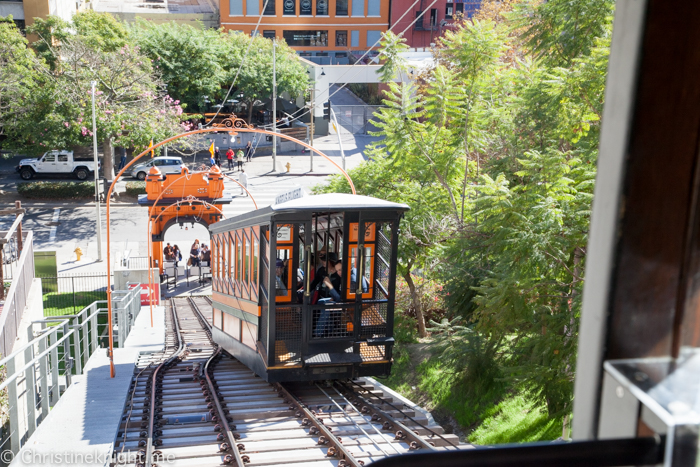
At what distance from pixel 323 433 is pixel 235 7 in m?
63.4

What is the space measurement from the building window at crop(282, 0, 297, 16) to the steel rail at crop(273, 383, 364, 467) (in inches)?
2410

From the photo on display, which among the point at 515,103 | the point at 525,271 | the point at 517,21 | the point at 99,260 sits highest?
the point at 517,21

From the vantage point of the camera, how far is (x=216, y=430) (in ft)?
29.1

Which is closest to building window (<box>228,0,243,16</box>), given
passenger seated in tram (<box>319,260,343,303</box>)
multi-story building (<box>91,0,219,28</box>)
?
multi-story building (<box>91,0,219,28</box>)

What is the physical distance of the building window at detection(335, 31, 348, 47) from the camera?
6875 centimetres

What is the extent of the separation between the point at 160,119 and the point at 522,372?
3557 centimetres

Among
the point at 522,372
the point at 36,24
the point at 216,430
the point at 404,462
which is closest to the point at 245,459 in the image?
the point at 216,430

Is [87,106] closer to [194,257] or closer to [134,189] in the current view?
[134,189]

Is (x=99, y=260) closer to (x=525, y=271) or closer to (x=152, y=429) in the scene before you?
(x=152, y=429)

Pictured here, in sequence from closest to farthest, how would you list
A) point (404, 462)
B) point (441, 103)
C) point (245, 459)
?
1. point (404, 462)
2. point (245, 459)
3. point (441, 103)

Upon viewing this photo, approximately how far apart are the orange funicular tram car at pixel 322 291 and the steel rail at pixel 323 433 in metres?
0.47

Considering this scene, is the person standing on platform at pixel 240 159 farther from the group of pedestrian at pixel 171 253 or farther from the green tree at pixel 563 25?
the green tree at pixel 563 25

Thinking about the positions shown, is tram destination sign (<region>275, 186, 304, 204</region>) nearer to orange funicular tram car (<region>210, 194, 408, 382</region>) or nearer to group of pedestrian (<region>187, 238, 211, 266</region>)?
orange funicular tram car (<region>210, 194, 408, 382</region>)

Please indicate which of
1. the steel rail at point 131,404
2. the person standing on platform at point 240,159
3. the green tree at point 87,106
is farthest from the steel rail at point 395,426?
the person standing on platform at point 240,159
